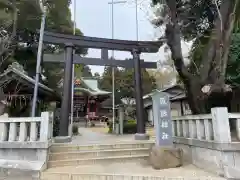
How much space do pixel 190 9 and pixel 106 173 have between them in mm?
8654

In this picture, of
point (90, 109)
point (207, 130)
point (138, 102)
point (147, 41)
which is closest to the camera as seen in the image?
point (207, 130)

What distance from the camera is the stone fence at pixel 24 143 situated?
20.5 feet

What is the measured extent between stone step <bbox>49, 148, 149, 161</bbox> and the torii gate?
1737mm

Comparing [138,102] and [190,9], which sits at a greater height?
[190,9]

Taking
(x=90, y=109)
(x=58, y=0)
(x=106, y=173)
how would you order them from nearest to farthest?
(x=106, y=173), (x=58, y=0), (x=90, y=109)

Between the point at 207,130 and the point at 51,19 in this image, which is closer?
the point at 207,130

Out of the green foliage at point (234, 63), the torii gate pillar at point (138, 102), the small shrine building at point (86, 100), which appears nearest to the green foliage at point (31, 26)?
the torii gate pillar at point (138, 102)

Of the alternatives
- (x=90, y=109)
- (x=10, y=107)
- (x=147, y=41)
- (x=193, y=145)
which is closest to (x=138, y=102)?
(x=147, y=41)

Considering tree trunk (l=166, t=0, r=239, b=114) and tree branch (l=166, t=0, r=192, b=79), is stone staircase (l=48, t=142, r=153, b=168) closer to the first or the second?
tree trunk (l=166, t=0, r=239, b=114)

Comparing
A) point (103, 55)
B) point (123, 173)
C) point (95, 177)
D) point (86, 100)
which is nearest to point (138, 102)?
point (103, 55)

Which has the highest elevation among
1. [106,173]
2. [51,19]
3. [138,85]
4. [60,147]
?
[51,19]

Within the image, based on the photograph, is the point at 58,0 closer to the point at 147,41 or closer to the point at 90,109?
the point at 147,41

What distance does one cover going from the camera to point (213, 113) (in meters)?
5.81

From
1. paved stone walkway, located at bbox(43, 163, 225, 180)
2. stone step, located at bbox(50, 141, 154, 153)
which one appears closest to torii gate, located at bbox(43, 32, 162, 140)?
stone step, located at bbox(50, 141, 154, 153)
